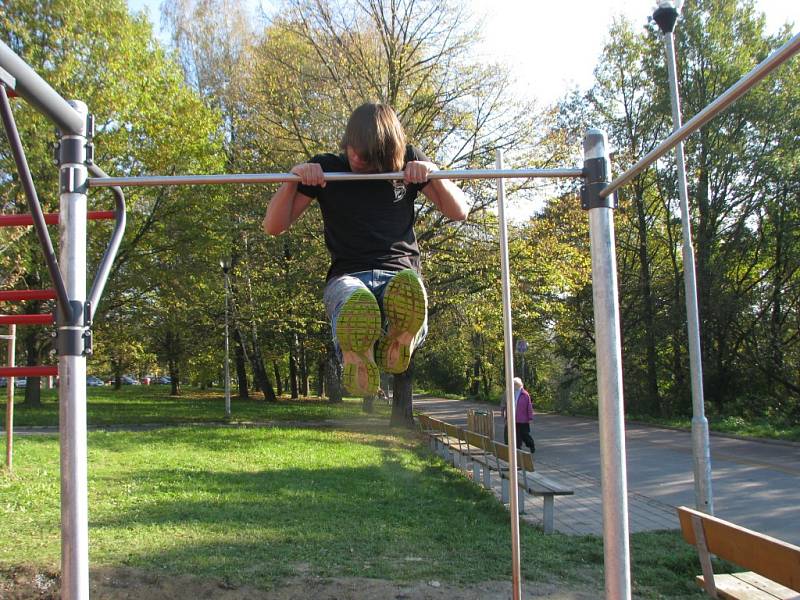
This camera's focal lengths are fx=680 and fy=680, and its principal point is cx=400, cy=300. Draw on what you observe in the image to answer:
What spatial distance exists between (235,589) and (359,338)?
9.32 ft

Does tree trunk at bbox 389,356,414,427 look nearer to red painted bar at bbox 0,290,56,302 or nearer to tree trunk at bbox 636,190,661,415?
tree trunk at bbox 636,190,661,415

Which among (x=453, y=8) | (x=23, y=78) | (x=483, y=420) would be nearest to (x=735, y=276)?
(x=453, y=8)

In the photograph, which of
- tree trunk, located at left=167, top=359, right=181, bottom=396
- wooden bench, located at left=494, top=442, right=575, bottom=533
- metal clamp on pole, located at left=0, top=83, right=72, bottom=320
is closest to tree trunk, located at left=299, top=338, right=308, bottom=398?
tree trunk, located at left=167, top=359, right=181, bottom=396

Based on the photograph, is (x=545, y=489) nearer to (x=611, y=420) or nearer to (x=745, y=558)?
(x=745, y=558)

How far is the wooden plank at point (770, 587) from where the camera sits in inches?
167

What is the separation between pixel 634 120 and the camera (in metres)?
24.0

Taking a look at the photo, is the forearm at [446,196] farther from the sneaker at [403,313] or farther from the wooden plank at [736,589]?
the wooden plank at [736,589]

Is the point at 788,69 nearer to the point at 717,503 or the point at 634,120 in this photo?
the point at 634,120

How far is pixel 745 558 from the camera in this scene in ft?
13.8

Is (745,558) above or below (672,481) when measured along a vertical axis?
above

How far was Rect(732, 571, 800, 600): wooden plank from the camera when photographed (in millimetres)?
4254

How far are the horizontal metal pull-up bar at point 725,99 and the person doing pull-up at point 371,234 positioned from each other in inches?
32.4

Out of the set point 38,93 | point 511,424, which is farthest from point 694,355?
point 38,93

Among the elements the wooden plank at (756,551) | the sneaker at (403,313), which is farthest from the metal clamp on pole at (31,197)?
the wooden plank at (756,551)
